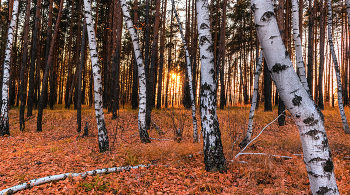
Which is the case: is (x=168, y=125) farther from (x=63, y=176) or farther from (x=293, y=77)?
(x=293, y=77)

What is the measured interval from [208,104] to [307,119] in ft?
6.64

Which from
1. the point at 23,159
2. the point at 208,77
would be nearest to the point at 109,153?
the point at 23,159

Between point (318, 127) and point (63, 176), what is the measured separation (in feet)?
13.4

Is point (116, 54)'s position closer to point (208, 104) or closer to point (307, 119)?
point (208, 104)

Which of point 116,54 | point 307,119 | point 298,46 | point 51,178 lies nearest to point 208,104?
point 307,119

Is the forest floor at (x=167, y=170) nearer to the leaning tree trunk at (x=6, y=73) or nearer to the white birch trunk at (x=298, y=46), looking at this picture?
the white birch trunk at (x=298, y=46)

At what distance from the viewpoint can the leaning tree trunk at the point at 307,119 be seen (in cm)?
184

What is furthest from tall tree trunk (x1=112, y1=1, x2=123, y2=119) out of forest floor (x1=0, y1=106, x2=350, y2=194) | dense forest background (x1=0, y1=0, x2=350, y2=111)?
forest floor (x1=0, y1=106, x2=350, y2=194)

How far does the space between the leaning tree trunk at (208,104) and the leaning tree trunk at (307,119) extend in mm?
1816

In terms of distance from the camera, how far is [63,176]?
350 centimetres

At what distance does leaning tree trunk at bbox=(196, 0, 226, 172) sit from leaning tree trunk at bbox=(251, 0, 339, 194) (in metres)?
1.82

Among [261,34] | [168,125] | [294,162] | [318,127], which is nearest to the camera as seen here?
[318,127]

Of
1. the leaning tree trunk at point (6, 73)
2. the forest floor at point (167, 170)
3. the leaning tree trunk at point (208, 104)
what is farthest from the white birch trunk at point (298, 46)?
the leaning tree trunk at point (6, 73)

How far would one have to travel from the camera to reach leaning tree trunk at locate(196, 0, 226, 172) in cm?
371
